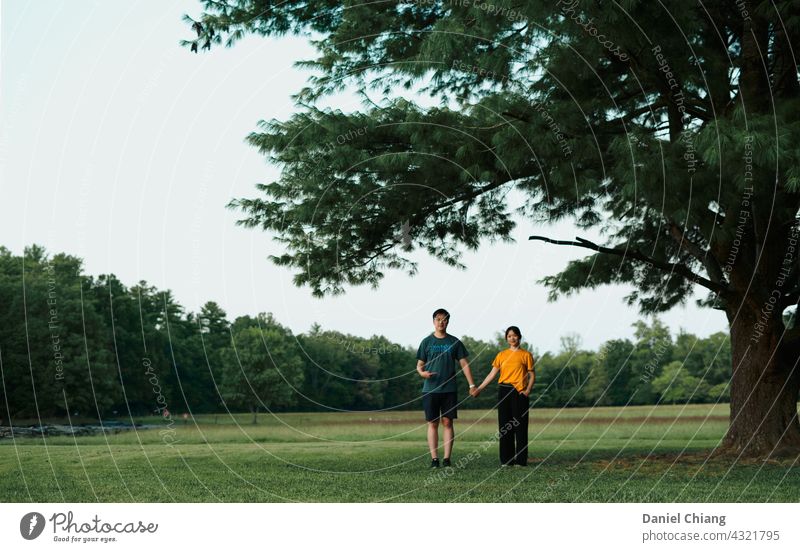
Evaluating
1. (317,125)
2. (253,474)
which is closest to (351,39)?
(317,125)

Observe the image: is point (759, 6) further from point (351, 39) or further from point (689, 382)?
point (689, 382)

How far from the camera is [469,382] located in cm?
1191

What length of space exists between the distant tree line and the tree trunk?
13.0 metres

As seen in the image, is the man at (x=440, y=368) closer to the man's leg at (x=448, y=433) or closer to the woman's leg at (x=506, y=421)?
the man's leg at (x=448, y=433)

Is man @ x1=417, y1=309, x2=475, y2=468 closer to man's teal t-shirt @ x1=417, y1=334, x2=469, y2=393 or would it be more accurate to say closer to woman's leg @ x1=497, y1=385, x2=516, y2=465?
man's teal t-shirt @ x1=417, y1=334, x2=469, y2=393

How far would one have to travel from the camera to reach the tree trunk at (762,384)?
15352 mm

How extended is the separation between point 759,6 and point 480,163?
4.63m

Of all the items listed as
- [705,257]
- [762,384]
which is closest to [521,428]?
[705,257]

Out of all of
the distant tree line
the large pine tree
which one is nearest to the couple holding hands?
the large pine tree

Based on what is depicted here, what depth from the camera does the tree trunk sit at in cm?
1535

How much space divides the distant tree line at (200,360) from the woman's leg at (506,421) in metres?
15.9

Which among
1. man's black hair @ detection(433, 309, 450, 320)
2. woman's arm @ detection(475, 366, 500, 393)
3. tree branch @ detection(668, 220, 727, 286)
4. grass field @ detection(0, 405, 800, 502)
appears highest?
tree branch @ detection(668, 220, 727, 286)

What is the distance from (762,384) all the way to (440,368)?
257 inches

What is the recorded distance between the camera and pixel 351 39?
52.2 ft
